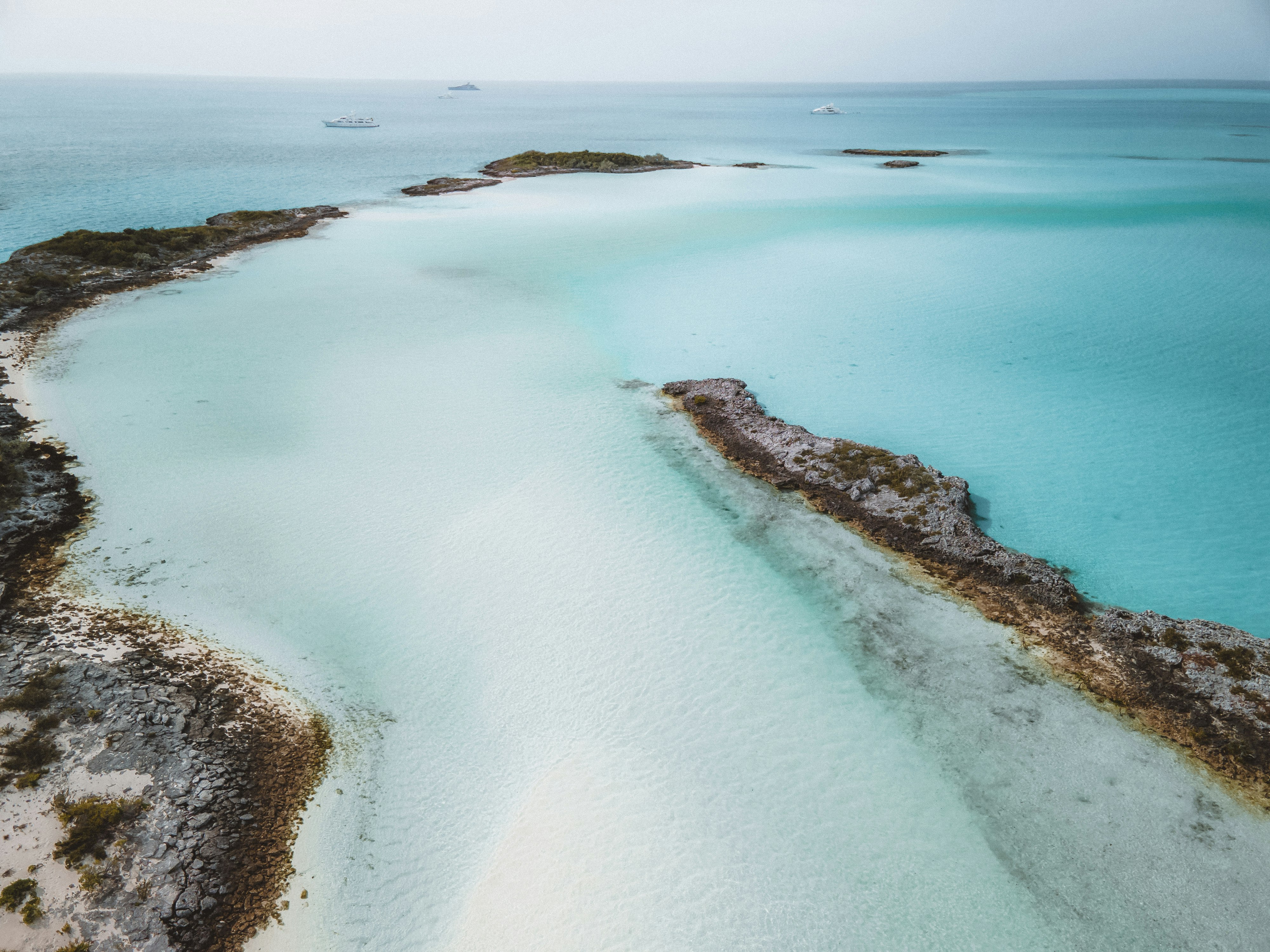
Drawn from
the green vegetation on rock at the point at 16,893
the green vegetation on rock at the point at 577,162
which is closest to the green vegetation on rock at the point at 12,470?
the green vegetation on rock at the point at 16,893

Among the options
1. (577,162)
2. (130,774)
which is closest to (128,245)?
(130,774)

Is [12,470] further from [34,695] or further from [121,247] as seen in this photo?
[121,247]

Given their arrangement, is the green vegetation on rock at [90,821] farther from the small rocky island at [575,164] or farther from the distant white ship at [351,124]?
the distant white ship at [351,124]

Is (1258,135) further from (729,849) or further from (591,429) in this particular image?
(729,849)

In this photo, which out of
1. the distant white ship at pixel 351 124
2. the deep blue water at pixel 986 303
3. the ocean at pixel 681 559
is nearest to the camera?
the ocean at pixel 681 559

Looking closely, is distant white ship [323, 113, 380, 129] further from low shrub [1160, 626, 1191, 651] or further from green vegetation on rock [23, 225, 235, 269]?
low shrub [1160, 626, 1191, 651]

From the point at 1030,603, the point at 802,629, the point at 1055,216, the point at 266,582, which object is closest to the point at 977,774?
the point at 802,629
